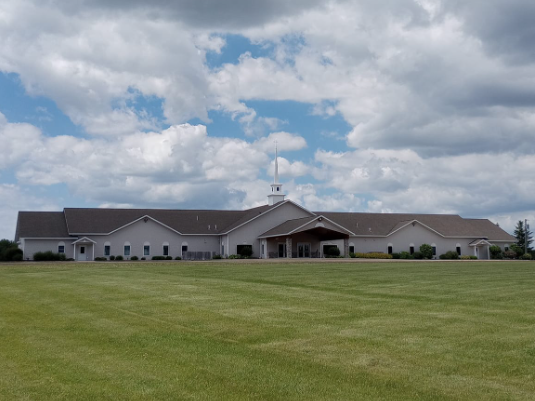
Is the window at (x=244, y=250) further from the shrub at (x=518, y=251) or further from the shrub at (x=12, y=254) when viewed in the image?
the shrub at (x=518, y=251)

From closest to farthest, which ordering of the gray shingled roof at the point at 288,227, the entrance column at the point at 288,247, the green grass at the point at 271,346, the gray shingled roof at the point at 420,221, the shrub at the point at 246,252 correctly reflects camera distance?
the green grass at the point at 271,346, the gray shingled roof at the point at 288,227, the entrance column at the point at 288,247, the shrub at the point at 246,252, the gray shingled roof at the point at 420,221

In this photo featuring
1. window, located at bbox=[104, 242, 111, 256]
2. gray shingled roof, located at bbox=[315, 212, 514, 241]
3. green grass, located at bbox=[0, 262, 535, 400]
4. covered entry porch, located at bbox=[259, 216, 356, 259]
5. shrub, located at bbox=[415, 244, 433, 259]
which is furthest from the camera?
gray shingled roof, located at bbox=[315, 212, 514, 241]

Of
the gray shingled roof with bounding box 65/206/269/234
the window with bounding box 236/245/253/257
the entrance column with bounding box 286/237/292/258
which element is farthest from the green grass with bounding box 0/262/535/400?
the gray shingled roof with bounding box 65/206/269/234

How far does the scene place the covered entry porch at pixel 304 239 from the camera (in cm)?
6028

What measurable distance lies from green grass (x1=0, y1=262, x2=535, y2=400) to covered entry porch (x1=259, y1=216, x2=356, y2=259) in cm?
4107

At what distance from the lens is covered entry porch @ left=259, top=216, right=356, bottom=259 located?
198ft

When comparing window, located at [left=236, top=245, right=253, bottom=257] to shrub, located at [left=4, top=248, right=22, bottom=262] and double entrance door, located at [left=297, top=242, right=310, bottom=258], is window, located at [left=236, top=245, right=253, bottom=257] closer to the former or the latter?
double entrance door, located at [left=297, top=242, right=310, bottom=258]

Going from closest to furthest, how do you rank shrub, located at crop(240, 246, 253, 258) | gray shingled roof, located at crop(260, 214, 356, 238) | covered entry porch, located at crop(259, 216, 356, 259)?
1. covered entry porch, located at crop(259, 216, 356, 259)
2. gray shingled roof, located at crop(260, 214, 356, 238)
3. shrub, located at crop(240, 246, 253, 258)

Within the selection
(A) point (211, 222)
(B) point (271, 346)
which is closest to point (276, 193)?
(A) point (211, 222)

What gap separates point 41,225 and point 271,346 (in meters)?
56.0

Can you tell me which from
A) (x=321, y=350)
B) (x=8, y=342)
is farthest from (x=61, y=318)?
(x=321, y=350)

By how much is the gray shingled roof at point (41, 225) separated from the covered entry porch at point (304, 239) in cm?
2084

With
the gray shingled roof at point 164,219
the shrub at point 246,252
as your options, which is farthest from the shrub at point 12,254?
the shrub at point 246,252

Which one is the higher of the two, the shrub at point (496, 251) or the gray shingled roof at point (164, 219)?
the gray shingled roof at point (164, 219)
